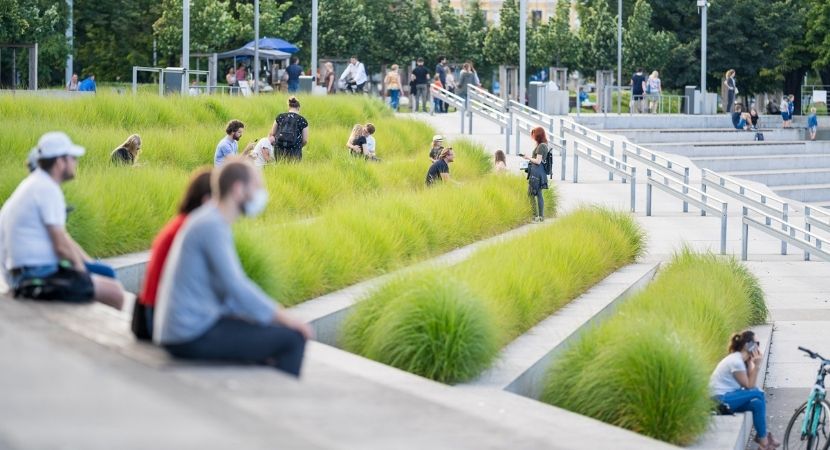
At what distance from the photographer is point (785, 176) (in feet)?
132

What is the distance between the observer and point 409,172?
2422 cm

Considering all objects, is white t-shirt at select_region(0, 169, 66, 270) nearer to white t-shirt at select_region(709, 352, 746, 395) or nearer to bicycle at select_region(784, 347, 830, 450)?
white t-shirt at select_region(709, 352, 746, 395)

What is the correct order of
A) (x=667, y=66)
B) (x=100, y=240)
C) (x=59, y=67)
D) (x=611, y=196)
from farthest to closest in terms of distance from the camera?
(x=667, y=66), (x=59, y=67), (x=611, y=196), (x=100, y=240)

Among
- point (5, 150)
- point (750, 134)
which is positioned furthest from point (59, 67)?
point (5, 150)

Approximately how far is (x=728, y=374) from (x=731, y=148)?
30.9 m

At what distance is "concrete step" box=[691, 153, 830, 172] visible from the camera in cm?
3934

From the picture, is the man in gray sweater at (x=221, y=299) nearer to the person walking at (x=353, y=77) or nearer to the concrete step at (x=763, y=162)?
the concrete step at (x=763, y=162)

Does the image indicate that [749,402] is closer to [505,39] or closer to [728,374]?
[728,374]

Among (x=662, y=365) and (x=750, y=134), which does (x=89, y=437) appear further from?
(x=750, y=134)

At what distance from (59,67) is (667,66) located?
2537cm

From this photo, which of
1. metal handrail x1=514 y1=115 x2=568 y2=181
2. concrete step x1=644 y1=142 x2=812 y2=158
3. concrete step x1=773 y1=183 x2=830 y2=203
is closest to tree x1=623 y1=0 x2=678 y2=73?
concrete step x1=644 y1=142 x2=812 y2=158

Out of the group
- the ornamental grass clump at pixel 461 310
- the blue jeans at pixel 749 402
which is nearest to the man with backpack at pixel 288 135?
the ornamental grass clump at pixel 461 310

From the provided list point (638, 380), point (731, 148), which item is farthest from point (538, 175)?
point (731, 148)

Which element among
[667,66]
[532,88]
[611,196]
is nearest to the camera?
[611,196]
